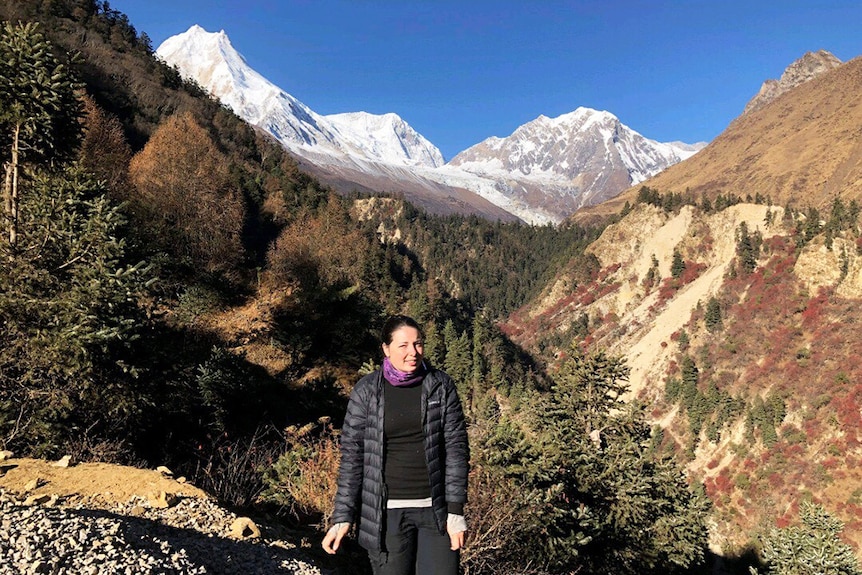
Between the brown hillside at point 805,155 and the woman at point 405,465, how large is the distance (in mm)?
135678

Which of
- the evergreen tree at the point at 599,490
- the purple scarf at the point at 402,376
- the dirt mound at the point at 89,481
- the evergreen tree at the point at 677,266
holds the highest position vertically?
the evergreen tree at the point at 677,266

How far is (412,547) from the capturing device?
3.29 m

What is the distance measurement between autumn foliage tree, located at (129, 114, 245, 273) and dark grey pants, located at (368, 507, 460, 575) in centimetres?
2429

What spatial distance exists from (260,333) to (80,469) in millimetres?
15273

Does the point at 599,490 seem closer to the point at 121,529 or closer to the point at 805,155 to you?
the point at 121,529

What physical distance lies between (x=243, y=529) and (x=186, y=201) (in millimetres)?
29271

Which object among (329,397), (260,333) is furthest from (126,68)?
(329,397)

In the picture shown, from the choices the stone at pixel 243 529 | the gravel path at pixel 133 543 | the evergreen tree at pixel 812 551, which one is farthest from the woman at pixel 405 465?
the evergreen tree at pixel 812 551

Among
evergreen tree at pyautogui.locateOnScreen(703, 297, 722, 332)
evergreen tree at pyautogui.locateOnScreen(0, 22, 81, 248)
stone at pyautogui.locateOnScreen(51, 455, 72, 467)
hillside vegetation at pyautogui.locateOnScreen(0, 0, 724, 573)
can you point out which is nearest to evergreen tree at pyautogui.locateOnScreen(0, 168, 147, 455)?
hillside vegetation at pyautogui.locateOnScreen(0, 0, 724, 573)

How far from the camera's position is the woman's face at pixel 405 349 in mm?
3148

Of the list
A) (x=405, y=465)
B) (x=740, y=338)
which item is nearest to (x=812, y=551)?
(x=405, y=465)

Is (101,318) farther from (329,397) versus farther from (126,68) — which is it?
(126,68)

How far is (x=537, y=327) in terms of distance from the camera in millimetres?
104750

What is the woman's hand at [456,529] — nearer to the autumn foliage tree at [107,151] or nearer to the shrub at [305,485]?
the shrub at [305,485]
